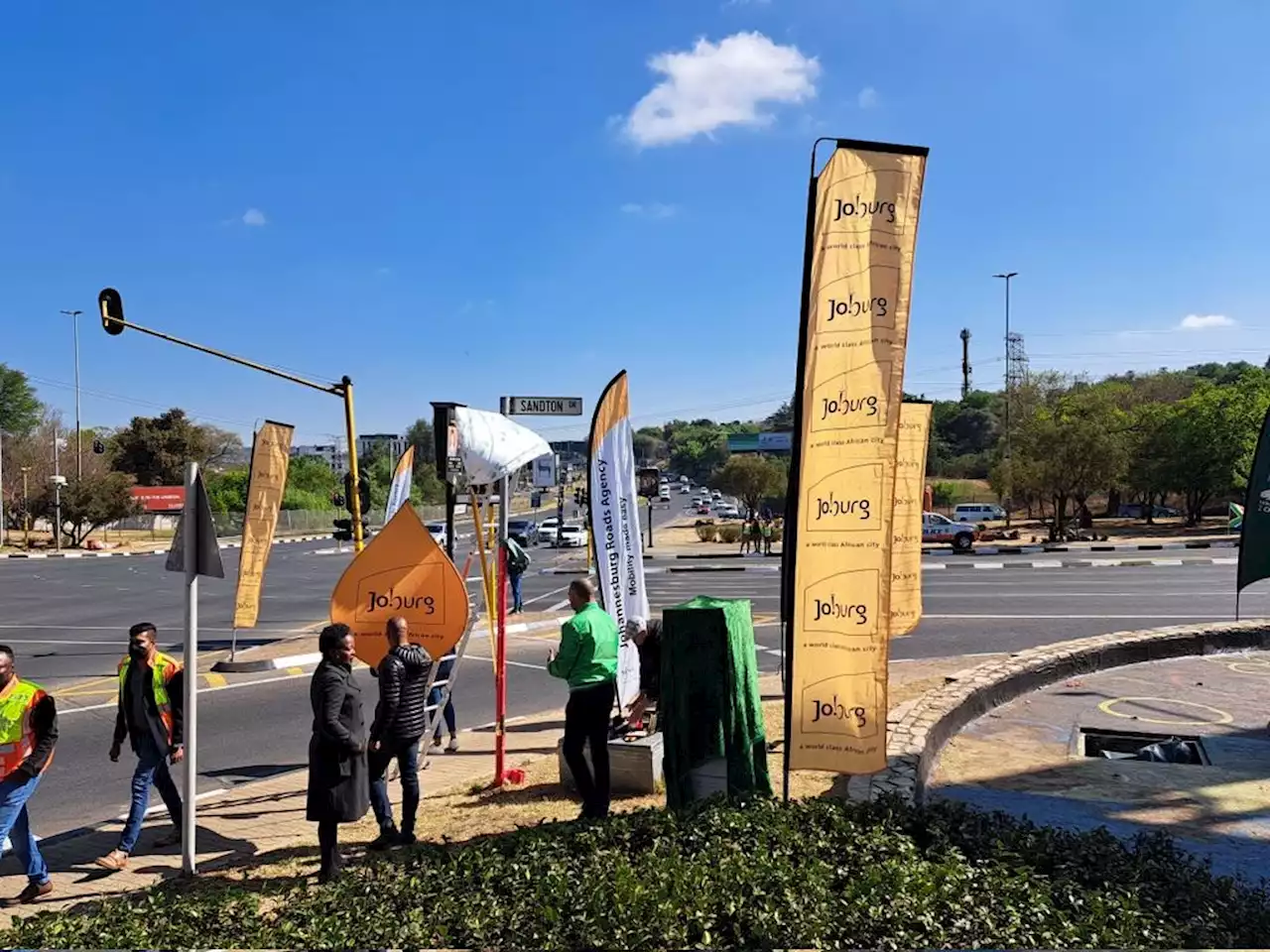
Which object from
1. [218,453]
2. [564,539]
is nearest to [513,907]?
[564,539]

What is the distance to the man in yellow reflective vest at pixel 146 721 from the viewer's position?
5.99m

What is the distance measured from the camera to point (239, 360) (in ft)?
34.4

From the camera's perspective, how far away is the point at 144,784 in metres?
6.01

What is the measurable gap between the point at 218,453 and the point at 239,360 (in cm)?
9105

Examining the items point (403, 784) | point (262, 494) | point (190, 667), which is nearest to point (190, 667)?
point (190, 667)

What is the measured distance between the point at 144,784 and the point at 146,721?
0.41m

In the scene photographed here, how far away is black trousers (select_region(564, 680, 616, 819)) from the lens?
19.5 feet

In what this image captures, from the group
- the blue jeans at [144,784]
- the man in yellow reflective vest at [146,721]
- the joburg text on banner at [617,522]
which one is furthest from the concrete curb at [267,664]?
the joburg text on banner at [617,522]

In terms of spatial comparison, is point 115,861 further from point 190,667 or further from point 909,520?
point 909,520

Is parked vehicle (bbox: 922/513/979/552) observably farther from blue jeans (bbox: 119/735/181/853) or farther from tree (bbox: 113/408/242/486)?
tree (bbox: 113/408/242/486)

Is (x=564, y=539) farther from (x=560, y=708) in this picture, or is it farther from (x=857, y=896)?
(x=857, y=896)

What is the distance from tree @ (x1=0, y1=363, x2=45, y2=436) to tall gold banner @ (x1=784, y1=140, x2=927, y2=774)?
9311cm

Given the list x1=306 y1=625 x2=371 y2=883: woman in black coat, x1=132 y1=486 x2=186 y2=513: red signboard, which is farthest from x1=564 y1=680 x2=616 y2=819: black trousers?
x1=132 y1=486 x2=186 y2=513: red signboard

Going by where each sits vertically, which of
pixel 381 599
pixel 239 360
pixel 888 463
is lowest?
pixel 381 599
